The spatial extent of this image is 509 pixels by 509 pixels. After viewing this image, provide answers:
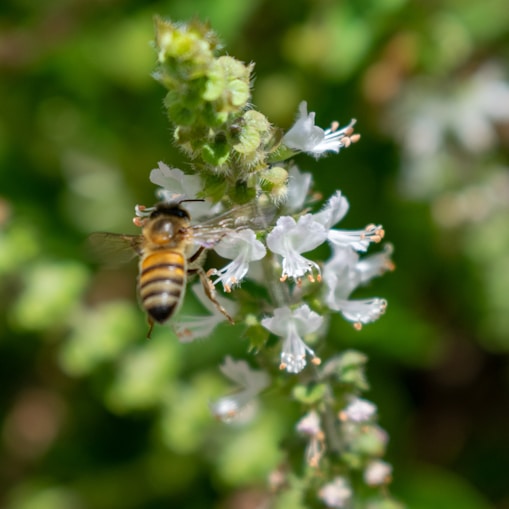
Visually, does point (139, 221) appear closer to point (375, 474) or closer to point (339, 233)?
point (339, 233)

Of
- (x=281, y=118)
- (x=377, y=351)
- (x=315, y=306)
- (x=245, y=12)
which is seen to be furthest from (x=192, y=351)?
(x=315, y=306)

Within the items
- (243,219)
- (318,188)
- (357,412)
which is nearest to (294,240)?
(243,219)

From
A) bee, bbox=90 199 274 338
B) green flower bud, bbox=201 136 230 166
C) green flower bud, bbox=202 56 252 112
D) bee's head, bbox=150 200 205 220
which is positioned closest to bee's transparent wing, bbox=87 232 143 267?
bee, bbox=90 199 274 338

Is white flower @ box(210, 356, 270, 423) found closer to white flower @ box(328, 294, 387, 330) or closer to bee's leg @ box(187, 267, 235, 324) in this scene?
bee's leg @ box(187, 267, 235, 324)

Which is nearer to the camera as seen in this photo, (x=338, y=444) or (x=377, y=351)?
(x=338, y=444)

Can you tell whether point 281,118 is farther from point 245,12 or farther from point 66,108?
point 66,108

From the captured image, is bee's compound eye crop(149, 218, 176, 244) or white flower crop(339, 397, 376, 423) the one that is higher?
bee's compound eye crop(149, 218, 176, 244)

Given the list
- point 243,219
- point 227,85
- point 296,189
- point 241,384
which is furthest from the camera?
point 241,384
